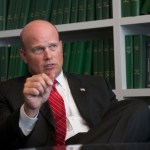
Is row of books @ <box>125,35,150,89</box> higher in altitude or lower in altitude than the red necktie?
higher

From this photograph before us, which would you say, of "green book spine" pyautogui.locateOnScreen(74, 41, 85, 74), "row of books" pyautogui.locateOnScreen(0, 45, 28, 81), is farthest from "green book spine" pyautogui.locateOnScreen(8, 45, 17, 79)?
"green book spine" pyautogui.locateOnScreen(74, 41, 85, 74)

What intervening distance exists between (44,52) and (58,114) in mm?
283

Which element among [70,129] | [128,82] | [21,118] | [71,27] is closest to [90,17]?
[71,27]

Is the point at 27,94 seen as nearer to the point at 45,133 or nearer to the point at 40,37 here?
the point at 45,133

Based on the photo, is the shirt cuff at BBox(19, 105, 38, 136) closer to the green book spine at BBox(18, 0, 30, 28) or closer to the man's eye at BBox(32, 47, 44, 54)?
the man's eye at BBox(32, 47, 44, 54)

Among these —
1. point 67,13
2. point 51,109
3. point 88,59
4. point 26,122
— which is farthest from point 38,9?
point 26,122

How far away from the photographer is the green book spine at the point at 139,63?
2.12 meters

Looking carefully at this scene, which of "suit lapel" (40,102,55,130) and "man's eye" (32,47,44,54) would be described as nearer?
"suit lapel" (40,102,55,130)

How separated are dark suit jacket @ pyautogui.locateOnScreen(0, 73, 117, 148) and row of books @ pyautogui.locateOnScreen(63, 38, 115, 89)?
19 centimetres

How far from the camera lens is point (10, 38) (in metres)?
2.46

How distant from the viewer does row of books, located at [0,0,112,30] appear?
223cm

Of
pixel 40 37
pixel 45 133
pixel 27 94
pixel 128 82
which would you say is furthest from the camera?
pixel 128 82

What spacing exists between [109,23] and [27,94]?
0.86m

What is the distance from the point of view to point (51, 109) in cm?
182
